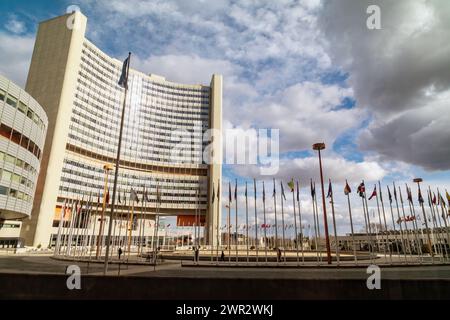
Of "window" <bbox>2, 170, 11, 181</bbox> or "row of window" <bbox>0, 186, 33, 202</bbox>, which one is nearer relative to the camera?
"window" <bbox>2, 170, 11, 181</bbox>

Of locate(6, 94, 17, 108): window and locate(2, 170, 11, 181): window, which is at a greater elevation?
locate(6, 94, 17, 108): window

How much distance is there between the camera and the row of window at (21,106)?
34.0 m

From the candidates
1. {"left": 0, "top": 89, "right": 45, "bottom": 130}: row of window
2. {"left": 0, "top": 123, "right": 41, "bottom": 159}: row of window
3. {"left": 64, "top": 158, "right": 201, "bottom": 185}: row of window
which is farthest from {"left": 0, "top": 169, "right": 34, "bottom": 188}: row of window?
{"left": 64, "top": 158, "right": 201, "bottom": 185}: row of window

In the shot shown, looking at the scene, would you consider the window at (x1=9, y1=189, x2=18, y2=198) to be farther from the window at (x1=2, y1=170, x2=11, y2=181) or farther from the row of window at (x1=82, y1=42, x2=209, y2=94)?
the row of window at (x1=82, y1=42, x2=209, y2=94)

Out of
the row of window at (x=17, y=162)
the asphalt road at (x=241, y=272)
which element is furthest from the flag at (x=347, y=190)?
the row of window at (x=17, y=162)

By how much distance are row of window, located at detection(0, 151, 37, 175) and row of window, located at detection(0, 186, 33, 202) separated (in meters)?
3.42

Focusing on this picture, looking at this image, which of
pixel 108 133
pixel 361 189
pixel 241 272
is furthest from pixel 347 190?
pixel 108 133

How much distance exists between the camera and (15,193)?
123 ft

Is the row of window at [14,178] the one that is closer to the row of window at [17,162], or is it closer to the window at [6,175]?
the window at [6,175]

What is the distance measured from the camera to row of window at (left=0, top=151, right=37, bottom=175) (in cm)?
3388
